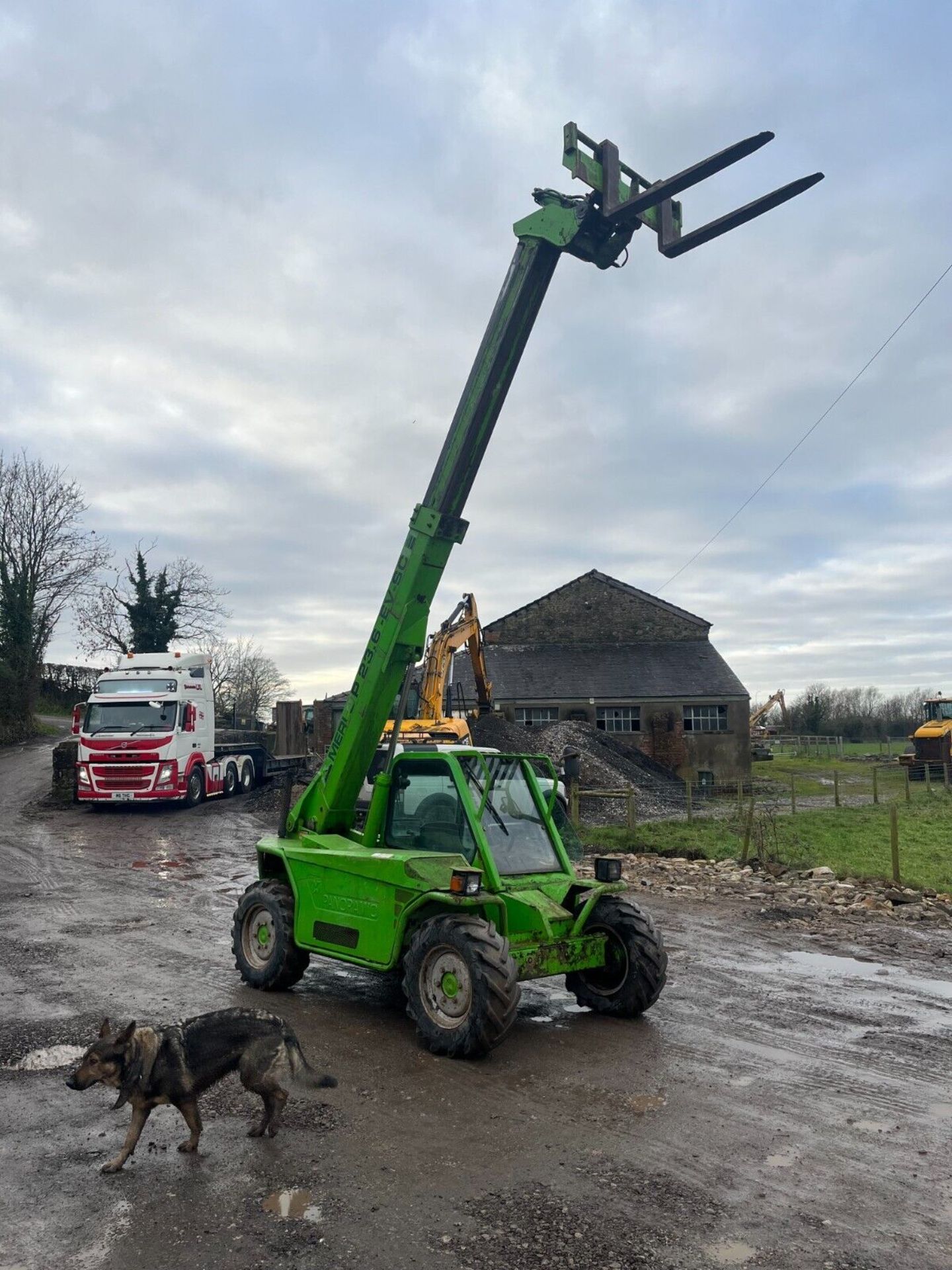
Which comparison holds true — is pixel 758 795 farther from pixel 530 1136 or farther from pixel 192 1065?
pixel 192 1065

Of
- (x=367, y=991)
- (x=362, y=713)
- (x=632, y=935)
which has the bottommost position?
(x=367, y=991)

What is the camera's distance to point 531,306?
7703mm

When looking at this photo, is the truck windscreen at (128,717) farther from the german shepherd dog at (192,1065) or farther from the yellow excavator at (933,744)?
the yellow excavator at (933,744)

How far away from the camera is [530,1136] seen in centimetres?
518

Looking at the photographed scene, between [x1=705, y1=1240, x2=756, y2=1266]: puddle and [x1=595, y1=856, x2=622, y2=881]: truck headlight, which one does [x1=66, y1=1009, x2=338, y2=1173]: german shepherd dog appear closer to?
[x1=705, y1=1240, x2=756, y2=1266]: puddle

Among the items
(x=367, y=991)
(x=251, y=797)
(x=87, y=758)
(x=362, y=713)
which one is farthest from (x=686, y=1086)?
(x=251, y=797)

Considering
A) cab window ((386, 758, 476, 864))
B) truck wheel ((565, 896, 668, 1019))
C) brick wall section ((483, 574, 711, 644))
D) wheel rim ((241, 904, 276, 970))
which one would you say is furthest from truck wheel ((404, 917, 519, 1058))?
brick wall section ((483, 574, 711, 644))

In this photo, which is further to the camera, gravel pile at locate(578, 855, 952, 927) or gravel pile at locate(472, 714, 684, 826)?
gravel pile at locate(472, 714, 684, 826)

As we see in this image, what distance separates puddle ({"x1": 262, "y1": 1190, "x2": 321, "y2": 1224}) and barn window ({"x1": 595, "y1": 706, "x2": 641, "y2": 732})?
113 feet

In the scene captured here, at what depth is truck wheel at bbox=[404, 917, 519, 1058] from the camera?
241 inches

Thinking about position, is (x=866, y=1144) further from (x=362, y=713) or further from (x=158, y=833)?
(x=158, y=833)

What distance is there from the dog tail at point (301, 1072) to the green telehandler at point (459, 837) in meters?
1.26

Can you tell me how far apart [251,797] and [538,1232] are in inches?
865

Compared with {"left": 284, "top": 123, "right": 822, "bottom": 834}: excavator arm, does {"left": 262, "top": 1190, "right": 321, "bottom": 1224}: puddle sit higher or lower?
lower
